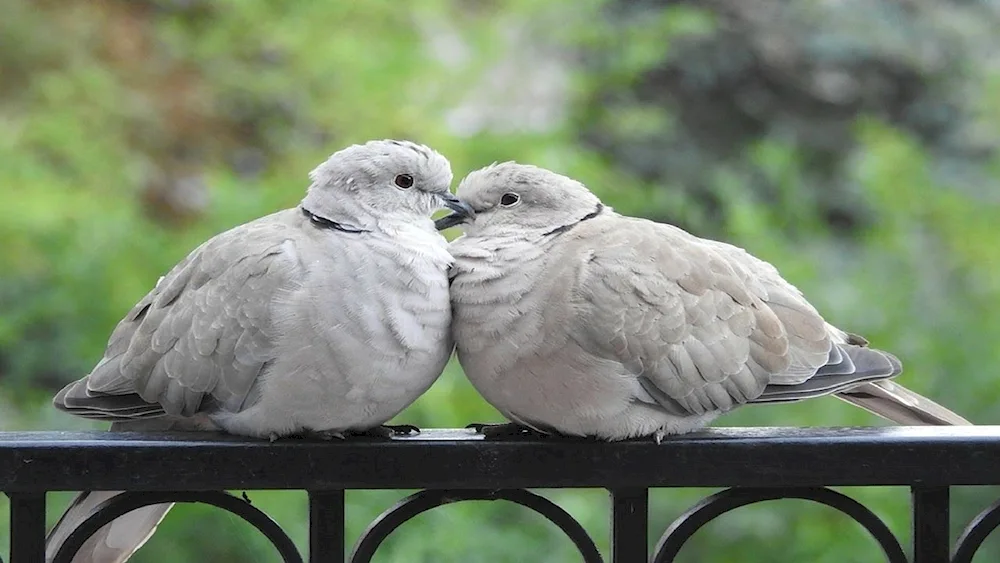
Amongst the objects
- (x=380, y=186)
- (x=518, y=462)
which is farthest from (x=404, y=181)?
(x=518, y=462)

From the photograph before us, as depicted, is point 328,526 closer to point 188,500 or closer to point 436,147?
point 188,500

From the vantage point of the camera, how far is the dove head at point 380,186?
1.64 meters

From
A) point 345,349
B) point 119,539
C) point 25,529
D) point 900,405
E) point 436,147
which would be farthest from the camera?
point 436,147

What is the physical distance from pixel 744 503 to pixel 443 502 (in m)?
0.34

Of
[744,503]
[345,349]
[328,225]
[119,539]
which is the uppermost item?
[328,225]

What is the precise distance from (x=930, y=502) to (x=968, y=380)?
67.6 inches

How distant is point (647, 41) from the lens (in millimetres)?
3748

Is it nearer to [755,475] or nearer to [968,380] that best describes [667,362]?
[755,475]

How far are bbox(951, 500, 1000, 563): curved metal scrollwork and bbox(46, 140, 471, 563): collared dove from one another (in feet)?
2.23

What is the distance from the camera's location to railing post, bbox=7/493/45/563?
122 centimetres

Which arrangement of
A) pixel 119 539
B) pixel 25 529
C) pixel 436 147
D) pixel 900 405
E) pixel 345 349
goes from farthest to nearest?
pixel 436 147, pixel 900 405, pixel 119 539, pixel 345 349, pixel 25 529

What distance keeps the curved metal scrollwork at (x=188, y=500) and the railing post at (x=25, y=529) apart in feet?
0.15

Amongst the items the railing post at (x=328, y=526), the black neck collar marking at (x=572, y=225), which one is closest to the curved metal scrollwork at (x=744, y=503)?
the railing post at (x=328, y=526)

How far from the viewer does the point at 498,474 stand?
1247 mm
